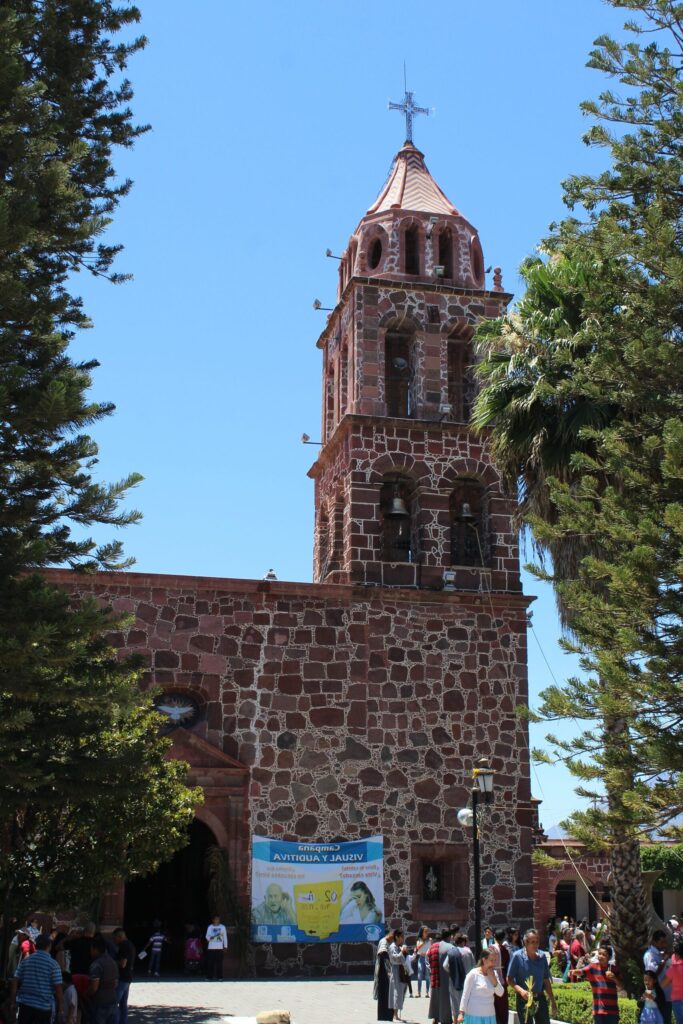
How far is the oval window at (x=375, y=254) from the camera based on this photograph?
2705cm

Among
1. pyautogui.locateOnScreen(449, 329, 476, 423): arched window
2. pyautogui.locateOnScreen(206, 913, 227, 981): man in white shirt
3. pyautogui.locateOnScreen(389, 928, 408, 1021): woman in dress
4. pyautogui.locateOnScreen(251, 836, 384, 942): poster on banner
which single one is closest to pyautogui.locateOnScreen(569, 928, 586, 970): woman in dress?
pyautogui.locateOnScreen(251, 836, 384, 942): poster on banner

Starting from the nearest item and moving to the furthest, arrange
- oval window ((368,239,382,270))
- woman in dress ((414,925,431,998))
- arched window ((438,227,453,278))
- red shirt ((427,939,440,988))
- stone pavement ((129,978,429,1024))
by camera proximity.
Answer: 1. red shirt ((427,939,440,988))
2. stone pavement ((129,978,429,1024))
3. woman in dress ((414,925,431,998))
4. arched window ((438,227,453,278))
5. oval window ((368,239,382,270))

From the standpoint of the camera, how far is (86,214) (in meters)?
14.1

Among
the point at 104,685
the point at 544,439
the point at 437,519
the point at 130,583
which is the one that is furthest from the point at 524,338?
the point at 104,685

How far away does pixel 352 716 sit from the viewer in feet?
77.7

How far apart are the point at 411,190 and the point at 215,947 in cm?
1624

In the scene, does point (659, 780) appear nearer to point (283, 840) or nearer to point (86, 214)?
point (86, 214)

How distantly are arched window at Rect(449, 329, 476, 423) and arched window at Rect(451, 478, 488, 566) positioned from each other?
1.51 m

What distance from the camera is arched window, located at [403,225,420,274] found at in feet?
88.1

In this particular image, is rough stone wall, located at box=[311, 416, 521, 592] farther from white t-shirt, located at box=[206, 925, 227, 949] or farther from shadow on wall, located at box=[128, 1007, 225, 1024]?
shadow on wall, located at box=[128, 1007, 225, 1024]

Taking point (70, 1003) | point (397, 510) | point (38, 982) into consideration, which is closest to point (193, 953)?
point (397, 510)

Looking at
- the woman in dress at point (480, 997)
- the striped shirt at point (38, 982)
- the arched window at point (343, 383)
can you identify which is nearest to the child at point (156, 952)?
the striped shirt at point (38, 982)

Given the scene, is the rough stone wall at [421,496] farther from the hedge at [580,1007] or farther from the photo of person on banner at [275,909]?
the hedge at [580,1007]

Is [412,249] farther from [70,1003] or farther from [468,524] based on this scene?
[70,1003]
